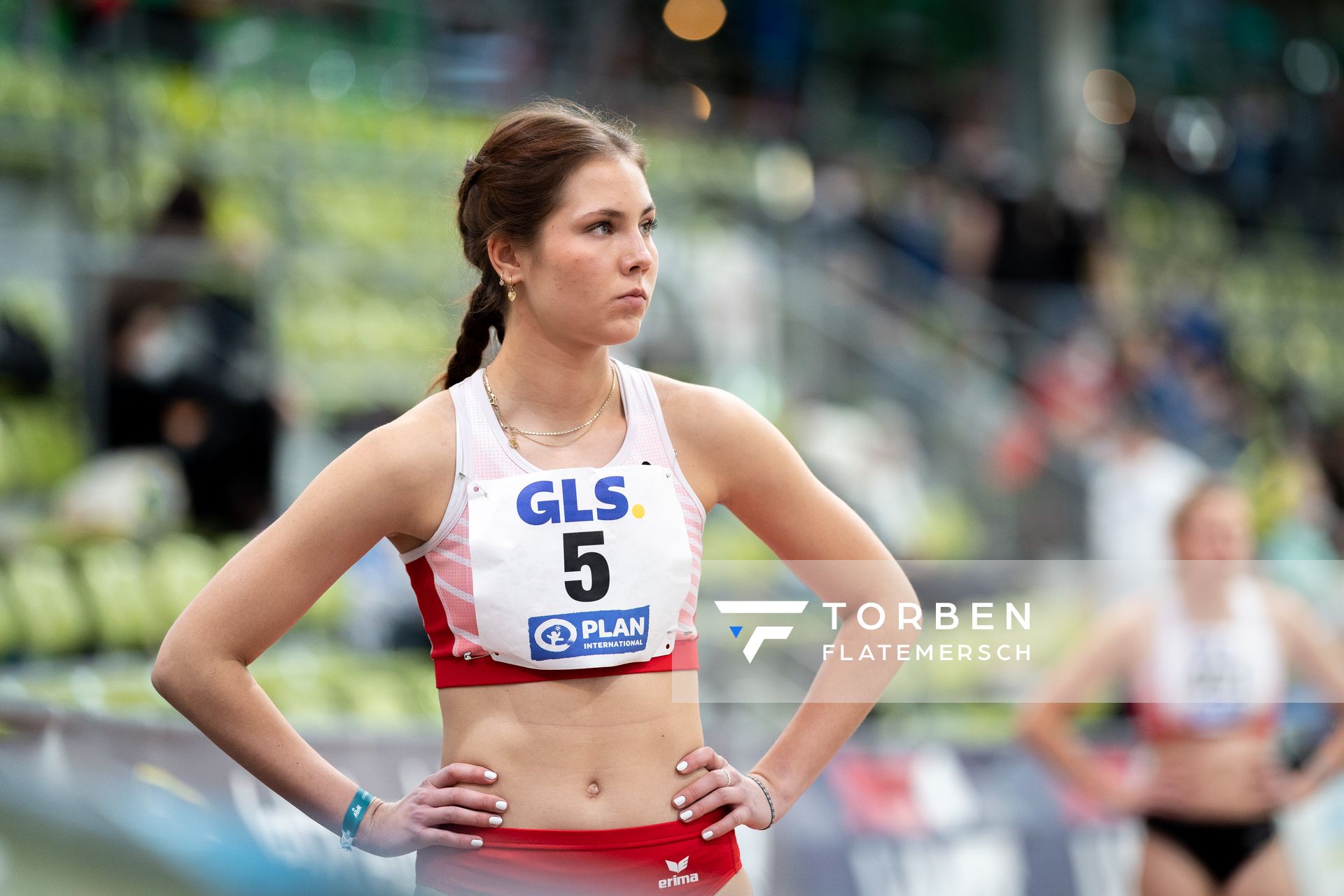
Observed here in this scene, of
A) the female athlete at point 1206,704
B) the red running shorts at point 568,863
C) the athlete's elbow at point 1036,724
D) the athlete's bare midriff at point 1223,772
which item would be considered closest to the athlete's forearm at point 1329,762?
the female athlete at point 1206,704

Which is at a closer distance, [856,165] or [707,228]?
[707,228]

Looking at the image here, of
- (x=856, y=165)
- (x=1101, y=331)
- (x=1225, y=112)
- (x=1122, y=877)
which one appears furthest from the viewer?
(x=1225, y=112)

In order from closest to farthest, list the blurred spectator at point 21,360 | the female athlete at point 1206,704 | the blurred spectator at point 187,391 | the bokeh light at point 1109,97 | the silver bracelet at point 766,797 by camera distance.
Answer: the silver bracelet at point 766,797 < the female athlete at point 1206,704 < the blurred spectator at point 187,391 < the blurred spectator at point 21,360 < the bokeh light at point 1109,97

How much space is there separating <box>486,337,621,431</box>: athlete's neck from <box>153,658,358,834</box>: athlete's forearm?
0.59 metres

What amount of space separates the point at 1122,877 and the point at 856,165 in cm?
828

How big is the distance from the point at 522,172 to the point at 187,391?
4.90 metres

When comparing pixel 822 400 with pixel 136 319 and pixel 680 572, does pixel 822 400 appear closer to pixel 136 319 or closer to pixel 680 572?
pixel 136 319

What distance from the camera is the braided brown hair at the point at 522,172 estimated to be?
2.35 m

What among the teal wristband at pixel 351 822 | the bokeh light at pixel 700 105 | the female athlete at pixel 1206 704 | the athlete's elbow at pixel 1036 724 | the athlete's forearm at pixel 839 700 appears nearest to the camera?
the teal wristband at pixel 351 822

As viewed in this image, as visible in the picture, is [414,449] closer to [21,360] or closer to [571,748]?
[571,748]

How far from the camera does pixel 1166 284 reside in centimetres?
1366

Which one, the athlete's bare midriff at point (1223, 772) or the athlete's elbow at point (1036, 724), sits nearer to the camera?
the athlete's bare midriff at point (1223, 772)

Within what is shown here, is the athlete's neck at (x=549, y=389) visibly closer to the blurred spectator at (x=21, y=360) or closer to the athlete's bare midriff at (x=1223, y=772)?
the athlete's bare midriff at (x=1223, y=772)

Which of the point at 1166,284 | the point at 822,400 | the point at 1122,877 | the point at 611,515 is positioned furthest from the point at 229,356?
the point at 1166,284
